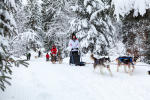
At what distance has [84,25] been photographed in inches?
586

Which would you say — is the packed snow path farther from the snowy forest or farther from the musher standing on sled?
the musher standing on sled

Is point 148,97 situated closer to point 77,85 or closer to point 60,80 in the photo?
point 77,85

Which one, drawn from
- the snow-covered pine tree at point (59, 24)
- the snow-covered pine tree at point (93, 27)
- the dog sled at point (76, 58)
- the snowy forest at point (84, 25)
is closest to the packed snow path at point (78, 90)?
the snowy forest at point (84, 25)

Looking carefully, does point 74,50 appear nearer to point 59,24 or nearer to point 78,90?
point 78,90

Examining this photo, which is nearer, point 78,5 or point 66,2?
point 78,5

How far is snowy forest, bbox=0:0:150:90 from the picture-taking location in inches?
174

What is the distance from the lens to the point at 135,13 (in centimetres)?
621

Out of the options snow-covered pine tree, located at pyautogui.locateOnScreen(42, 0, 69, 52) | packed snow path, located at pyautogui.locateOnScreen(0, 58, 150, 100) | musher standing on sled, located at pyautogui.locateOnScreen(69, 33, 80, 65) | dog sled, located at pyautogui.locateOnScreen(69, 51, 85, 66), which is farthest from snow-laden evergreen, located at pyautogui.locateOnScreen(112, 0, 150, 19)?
snow-covered pine tree, located at pyautogui.locateOnScreen(42, 0, 69, 52)

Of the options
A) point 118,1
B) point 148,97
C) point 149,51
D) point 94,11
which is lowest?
point 148,97

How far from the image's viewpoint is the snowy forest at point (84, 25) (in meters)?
4.41

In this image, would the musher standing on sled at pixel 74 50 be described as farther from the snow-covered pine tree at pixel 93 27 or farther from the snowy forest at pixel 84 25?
the snow-covered pine tree at pixel 93 27

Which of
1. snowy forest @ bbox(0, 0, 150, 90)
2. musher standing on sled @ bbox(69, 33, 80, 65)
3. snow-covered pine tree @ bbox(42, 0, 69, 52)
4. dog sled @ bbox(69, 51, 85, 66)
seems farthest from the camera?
snow-covered pine tree @ bbox(42, 0, 69, 52)

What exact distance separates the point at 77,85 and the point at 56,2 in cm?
1990

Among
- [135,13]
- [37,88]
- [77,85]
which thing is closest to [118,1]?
[135,13]
